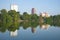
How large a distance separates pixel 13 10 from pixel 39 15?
2.64m

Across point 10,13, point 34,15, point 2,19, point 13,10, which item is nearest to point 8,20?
point 2,19

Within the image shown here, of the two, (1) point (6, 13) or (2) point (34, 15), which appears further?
(2) point (34, 15)

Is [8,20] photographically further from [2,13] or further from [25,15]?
[25,15]

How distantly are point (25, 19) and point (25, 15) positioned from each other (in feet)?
0.82

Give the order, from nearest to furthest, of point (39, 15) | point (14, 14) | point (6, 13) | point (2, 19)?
point (2, 19) < point (6, 13) < point (14, 14) < point (39, 15)

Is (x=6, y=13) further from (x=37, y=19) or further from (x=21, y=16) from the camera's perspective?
(x=37, y=19)

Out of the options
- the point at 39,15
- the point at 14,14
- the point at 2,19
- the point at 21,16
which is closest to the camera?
the point at 2,19

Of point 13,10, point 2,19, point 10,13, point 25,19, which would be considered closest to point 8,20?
point 2,19

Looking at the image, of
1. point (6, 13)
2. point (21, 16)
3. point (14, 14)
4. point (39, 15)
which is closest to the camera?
point (6, 13)

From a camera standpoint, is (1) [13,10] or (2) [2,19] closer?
(2) [2,19]

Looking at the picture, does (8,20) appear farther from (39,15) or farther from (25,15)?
(39,15)

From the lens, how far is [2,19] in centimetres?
901

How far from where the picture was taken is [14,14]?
1053cm

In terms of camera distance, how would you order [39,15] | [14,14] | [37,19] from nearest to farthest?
1. [14,14]
2. [37,19]
3. [39,15]
